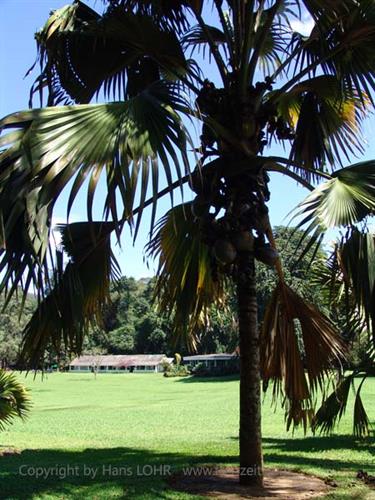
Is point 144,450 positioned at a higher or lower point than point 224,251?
lower

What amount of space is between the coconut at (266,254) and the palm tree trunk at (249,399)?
10 cm

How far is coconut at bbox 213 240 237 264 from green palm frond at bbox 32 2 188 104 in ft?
7.17

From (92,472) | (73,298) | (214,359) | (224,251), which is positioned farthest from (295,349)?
(214,359)

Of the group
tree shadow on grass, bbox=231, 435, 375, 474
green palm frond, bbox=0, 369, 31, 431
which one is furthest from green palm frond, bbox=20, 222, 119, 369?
tree shadow on grass, bbox=231, 435, 375, 474

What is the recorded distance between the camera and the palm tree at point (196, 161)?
430 cm

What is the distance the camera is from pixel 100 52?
7121 mm

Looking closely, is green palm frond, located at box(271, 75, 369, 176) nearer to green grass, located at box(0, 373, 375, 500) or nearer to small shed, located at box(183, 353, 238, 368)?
green grass, located at box(0, 373, 375, 500)

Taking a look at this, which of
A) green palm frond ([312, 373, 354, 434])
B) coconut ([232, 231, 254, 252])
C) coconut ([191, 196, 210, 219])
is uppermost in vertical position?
coconut ([191, 196, 210, 219])

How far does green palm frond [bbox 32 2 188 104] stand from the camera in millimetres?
6551

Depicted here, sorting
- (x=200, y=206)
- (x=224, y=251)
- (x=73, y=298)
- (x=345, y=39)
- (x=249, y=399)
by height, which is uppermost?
(x=345, y=39)

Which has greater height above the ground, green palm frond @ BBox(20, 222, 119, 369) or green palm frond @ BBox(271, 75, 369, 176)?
green palm frond @ BBox(271, 75, 369, 176)

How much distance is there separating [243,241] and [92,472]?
3.72 metres

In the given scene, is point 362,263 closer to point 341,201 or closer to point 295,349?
point 341,201

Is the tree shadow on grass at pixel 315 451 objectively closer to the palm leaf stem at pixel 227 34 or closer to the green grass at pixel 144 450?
the green grass at pixel 144 450
